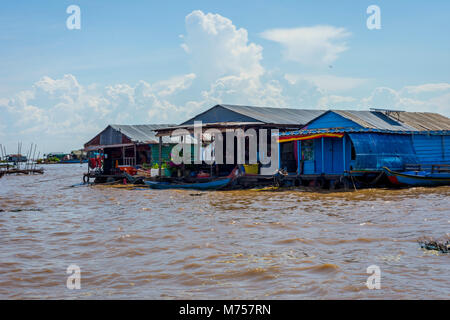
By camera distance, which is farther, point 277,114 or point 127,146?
point 127,146

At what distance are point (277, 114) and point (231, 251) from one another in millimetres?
24227

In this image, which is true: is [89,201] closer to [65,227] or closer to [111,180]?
[65,227]

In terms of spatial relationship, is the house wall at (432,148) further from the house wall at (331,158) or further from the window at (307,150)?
the window at (307,150)

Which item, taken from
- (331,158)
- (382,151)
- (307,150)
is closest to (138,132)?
(307,150)

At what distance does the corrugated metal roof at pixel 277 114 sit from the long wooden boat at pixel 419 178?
370 inches

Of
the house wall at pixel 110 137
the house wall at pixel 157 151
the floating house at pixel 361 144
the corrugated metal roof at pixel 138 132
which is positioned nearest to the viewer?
the floating house at pixel 361 144

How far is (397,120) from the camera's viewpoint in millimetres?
24438

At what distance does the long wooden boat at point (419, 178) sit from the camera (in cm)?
2031

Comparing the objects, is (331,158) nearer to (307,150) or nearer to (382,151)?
(307,150)

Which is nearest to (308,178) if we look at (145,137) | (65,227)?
(65,227)

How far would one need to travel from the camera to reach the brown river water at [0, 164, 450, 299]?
641 centimetres

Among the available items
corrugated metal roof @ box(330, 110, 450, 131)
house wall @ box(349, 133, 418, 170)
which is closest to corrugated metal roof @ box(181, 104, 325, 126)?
corrugated metal roof @ box(330, 110, 450, 131)

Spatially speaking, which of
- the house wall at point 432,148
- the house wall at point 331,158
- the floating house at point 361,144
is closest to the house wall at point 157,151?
the floating house at point 361,144

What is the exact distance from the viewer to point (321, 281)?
6.64 metres
